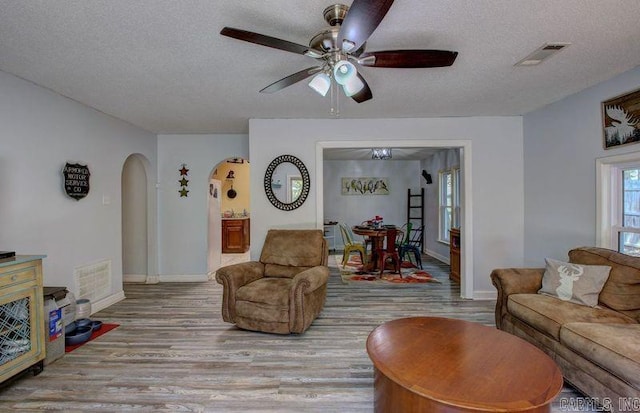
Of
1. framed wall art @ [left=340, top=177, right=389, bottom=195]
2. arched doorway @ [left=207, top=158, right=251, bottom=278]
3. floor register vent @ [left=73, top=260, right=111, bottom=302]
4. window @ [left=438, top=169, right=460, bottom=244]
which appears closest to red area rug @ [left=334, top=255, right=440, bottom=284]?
window @ [left=438, top=169, right=460, bottom=244]

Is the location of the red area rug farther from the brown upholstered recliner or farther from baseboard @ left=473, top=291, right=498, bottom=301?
the brown upholstered recliner

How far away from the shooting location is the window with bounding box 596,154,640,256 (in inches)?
114

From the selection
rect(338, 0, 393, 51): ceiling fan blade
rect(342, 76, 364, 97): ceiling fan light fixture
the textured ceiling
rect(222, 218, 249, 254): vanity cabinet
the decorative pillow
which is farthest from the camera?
rect(222, 218, 249, 254): vanity cabinet

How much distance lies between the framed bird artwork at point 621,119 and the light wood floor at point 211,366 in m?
2.15

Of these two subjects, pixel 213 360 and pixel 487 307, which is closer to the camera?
pixel 213 360

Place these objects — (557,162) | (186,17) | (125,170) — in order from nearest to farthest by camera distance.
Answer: (186,17), (557,162), (125,170)

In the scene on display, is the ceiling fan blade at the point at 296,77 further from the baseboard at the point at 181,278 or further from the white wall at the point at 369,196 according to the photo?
the white wall at the point at 369,196

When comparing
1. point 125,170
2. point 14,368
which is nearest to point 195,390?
point 14,368

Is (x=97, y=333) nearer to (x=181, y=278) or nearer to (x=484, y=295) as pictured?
(x=181, y=278)

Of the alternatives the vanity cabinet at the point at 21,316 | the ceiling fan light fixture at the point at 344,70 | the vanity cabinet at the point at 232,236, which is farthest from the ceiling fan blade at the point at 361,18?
the vanity cabinet at the point at 232,236

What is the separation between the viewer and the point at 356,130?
4.24 meters

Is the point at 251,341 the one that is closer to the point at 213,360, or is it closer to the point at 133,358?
the point at 213,360

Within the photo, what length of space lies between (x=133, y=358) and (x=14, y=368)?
74 cm

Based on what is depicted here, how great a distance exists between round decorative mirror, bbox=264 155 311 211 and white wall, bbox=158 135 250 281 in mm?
1251
